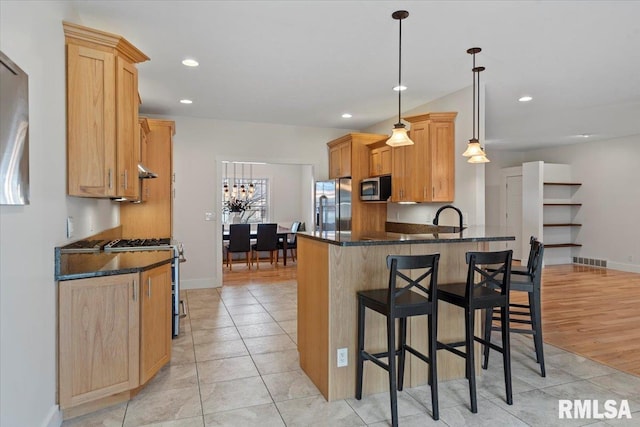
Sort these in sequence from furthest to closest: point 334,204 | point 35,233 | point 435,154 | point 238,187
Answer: point 238,187
point 334,204
point 435,154
point 35,233

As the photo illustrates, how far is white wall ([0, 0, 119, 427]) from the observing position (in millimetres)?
1611

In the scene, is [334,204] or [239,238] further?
[239,238]

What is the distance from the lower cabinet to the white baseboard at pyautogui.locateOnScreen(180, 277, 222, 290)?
11.7 feet

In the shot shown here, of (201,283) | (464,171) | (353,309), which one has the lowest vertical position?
(201,283)

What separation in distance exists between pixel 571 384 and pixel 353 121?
4.69 metres

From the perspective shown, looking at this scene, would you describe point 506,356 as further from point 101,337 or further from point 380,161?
point 380,161

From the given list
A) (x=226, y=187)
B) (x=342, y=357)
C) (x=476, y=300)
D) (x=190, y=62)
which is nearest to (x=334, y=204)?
(x=190, y=62)

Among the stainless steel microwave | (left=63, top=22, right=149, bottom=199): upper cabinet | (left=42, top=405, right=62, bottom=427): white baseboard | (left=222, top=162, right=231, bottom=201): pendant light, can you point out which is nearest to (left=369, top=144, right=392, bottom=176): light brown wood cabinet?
the stainless steel microwave

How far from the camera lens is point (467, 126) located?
4.39 meters

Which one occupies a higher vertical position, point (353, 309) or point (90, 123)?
point (90, 123)

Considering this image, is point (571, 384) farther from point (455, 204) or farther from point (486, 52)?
point (486, 52)

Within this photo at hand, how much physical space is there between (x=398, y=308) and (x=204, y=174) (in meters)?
4.61

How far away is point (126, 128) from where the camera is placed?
8.82 ft

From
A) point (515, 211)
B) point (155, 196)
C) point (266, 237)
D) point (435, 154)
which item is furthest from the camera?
point (515, 211)
